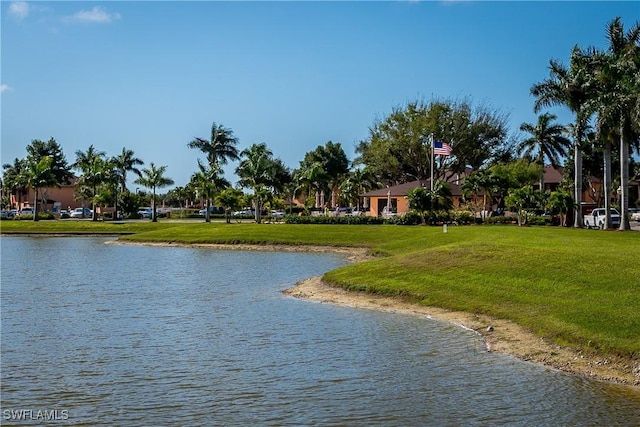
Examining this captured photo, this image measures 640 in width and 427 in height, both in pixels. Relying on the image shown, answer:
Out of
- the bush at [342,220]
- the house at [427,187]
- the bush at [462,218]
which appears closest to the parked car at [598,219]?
the bush at [462,218]

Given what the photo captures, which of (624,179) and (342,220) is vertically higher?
(624,179)

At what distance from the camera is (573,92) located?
5947 centimetres

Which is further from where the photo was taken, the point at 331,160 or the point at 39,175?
the point at 331,160

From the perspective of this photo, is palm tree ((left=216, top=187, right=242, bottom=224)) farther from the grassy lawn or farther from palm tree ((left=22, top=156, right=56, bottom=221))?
the grassy lawn

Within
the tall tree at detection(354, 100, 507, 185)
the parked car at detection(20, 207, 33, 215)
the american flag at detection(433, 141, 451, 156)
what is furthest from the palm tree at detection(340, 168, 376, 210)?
the parked car at detection(20, 207, 33, 215)

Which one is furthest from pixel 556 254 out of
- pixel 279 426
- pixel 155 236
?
pixel 155 236

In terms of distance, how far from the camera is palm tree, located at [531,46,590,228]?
58.4m

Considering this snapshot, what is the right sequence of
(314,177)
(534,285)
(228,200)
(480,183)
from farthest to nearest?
(314,177), (228,200), (480,183), (534,285)

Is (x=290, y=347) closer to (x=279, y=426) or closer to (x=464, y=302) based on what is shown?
(x=279, y=426)

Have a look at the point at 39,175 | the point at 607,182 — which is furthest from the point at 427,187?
the point at 39,175

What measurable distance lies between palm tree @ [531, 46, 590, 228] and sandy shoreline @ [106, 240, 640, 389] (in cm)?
3432

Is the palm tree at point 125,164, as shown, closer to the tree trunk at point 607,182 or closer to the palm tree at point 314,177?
the palm tree at point 314,177

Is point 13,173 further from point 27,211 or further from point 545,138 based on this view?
point 545,138

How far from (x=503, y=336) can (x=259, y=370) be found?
7.02m
